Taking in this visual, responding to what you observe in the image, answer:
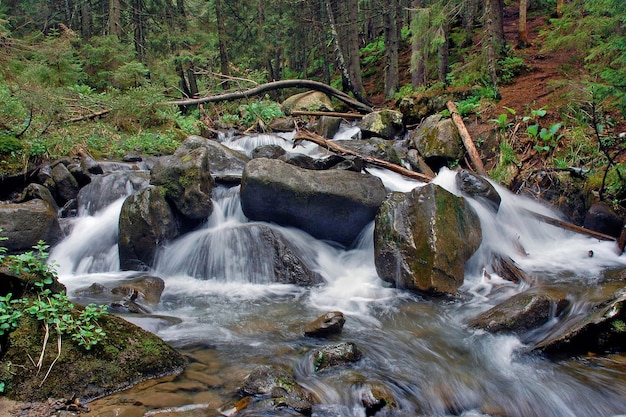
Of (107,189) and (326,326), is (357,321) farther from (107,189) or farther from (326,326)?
(107,189)

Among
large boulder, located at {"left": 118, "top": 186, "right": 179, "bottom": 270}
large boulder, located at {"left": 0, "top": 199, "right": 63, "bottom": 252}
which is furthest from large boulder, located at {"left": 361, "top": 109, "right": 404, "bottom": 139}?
large boulder, located at {"left": 0, "top": 199, "right": 63, "bottom": 252}

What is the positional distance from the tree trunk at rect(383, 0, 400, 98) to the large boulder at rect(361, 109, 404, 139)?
5.31 meters

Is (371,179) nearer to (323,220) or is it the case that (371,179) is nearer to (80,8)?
(323,220)

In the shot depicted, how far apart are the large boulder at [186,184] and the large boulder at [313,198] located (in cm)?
82

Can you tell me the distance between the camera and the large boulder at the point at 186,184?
7895 mm

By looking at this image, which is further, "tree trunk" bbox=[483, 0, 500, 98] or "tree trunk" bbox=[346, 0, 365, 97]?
"tree trunk" bbox=[346, 0, 365, 97]

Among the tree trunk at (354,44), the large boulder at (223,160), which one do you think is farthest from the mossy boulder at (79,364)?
the tree trunk at (354,44)

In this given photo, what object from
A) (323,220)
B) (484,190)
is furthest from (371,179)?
(484,190)

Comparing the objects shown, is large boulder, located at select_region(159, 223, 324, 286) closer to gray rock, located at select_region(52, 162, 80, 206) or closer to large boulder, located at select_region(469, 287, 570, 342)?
large boulder, located at select_region(469, 287, 570, 342)

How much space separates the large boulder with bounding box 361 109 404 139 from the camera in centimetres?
1334

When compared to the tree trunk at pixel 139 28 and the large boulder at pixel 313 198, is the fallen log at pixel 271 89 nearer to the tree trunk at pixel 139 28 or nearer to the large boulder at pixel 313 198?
the large boulder at pixel 313 198

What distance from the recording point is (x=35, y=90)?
912cm

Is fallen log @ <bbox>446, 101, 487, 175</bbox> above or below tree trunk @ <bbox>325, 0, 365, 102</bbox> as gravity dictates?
below

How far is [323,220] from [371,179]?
1297 mm
